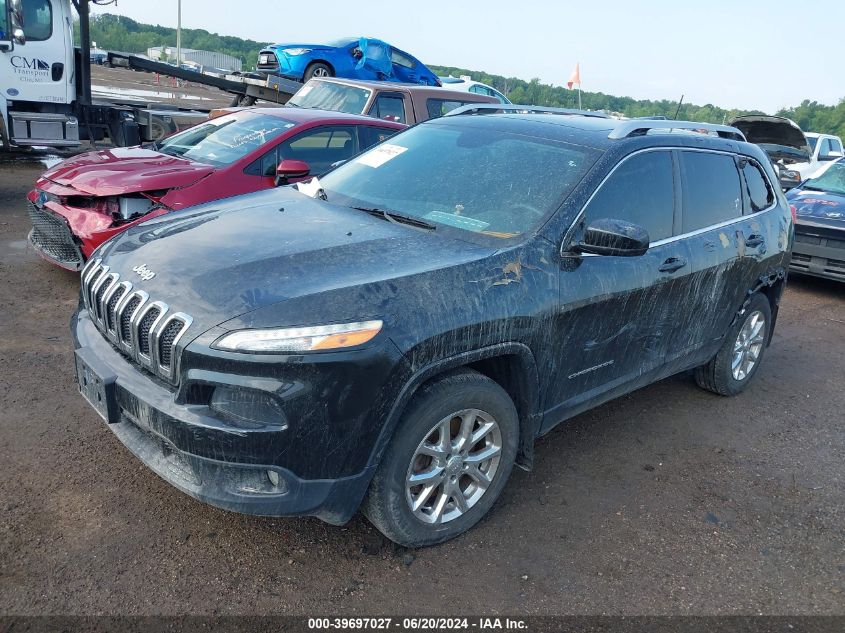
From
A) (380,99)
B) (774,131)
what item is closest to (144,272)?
(380,99)

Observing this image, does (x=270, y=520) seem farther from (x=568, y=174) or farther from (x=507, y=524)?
(x=568, y=174)

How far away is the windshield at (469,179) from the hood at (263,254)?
0.70 ft

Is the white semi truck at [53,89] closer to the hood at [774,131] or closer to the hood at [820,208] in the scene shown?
the hood at [820,208]

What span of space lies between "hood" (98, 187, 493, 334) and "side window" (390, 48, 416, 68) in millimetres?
12471

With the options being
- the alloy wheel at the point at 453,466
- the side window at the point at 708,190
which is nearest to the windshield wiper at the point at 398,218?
the alloy wheel at the point at 453,466

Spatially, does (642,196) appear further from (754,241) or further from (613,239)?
(754,241)

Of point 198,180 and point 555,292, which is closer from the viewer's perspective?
point 555,292

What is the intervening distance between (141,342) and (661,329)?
8.78 feet

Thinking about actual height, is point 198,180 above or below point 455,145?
below

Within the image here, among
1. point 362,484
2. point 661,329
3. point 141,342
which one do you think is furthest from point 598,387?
point 141,342

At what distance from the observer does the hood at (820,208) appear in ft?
25.8

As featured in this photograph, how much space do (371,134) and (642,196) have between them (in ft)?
12.9

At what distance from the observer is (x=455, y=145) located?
3.94 meters

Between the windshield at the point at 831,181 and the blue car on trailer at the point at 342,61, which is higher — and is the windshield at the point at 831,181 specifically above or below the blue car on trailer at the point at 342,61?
below
